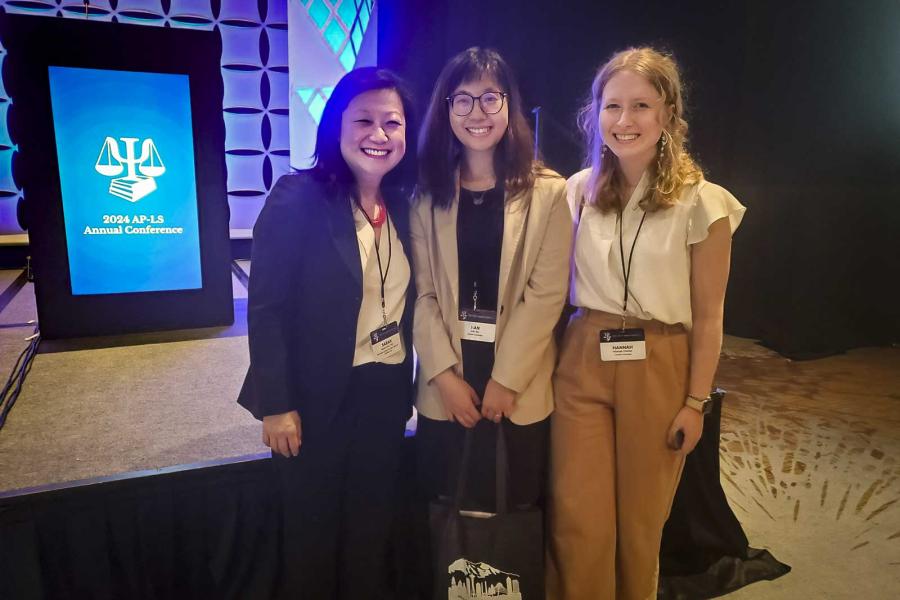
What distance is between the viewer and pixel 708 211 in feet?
4.69

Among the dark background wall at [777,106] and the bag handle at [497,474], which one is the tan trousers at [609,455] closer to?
the bag handle at [497,474]

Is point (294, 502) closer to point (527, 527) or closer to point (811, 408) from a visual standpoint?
point (527, 527)

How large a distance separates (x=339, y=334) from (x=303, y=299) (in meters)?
0.12

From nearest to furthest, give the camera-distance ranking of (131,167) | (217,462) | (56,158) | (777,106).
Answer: (217,462) < (56,158) < (131,167) < (777,106)

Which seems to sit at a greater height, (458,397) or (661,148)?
(661,148)

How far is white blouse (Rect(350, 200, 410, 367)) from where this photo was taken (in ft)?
4.67

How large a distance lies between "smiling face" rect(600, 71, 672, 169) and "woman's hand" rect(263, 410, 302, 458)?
103cm

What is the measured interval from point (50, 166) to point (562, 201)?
3.34 m

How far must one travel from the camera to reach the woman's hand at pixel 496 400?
4.74 feet

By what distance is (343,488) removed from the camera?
4.95 feet

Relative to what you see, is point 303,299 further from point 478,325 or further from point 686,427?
point 686,427

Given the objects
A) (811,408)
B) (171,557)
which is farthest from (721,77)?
(171,557)

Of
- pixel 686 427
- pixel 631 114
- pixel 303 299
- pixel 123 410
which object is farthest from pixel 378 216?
pixel 123 410

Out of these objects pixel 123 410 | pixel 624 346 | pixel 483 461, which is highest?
pixel 624 346
